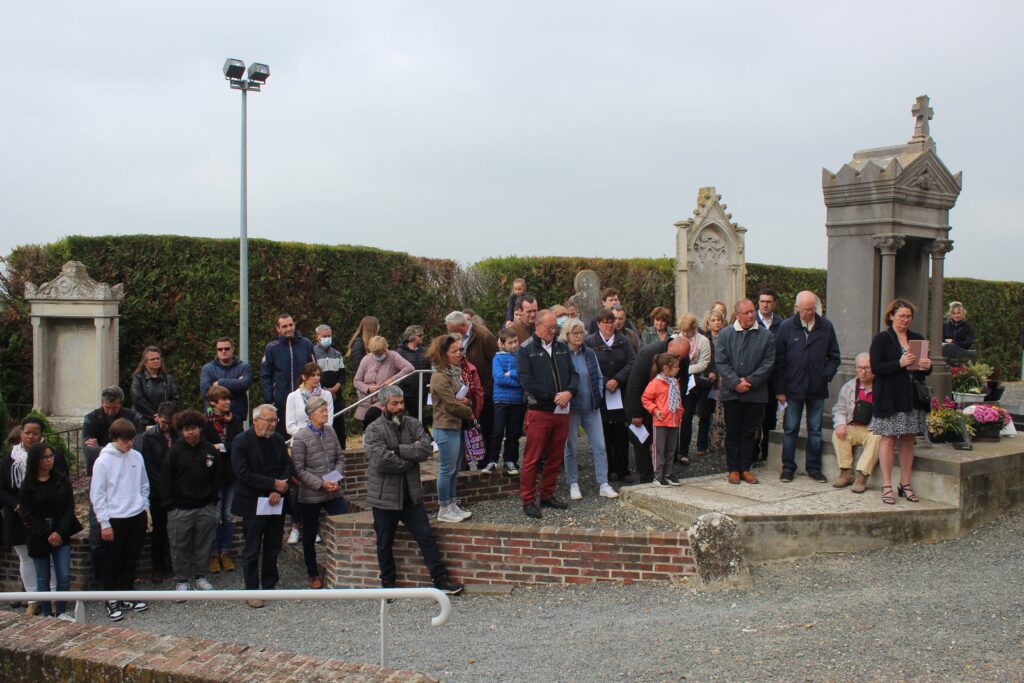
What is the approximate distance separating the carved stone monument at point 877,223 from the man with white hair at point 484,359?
3825mm

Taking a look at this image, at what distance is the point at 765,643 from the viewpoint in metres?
5.66

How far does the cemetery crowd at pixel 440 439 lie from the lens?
25.0 ft

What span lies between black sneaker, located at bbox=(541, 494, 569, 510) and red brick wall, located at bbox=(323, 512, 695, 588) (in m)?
0.91

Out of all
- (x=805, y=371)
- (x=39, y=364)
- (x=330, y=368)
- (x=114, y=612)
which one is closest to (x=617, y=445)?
(x=805, y=371)

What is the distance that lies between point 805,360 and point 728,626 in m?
3.29

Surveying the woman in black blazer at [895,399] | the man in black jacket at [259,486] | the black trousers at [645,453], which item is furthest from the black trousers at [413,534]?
the woman in black blazer at [895,399]

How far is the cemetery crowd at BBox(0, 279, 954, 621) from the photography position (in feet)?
25.0

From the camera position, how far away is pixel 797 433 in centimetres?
874

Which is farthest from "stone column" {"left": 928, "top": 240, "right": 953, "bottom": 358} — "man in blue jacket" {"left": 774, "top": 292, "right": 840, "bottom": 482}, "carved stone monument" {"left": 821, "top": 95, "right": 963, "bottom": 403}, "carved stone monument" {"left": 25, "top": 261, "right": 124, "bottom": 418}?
"carved stone monument" {"left": 25, "top": 261, "right": 124, "bottom": 418}

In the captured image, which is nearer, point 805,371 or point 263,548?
point 263,548

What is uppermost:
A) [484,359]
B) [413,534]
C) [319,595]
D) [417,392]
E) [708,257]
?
[708,257]

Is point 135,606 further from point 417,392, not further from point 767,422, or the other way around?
point 767,422

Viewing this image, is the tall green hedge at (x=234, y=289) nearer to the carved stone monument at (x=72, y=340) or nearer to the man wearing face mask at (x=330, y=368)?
the carved stone monument at (x=72, y=340)

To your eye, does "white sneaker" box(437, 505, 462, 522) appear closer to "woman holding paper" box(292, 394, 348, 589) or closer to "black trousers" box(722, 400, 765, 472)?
"woman holding paper" box(292, 394, 348, 589)
